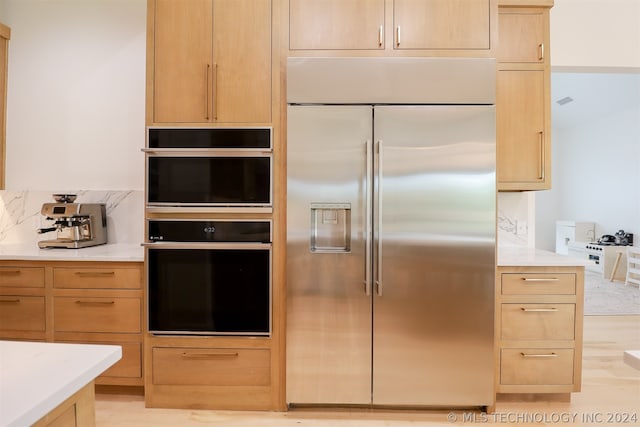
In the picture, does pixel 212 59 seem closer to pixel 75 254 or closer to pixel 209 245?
pixel 209 245

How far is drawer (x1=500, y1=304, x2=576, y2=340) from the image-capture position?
2217mm

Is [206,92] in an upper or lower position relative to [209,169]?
upper

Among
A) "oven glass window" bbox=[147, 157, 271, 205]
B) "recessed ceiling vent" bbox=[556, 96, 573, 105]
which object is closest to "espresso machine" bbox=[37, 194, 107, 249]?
"oven glass window" bbox=[147, 157, 271, 205]

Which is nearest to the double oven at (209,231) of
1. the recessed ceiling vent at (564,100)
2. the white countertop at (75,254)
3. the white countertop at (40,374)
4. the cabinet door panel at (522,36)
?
the white countertop at (75,254)

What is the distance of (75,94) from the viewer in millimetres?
2928

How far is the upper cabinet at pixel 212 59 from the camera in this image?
7.23 feet

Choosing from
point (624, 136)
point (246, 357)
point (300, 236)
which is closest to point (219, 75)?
point (300, 236)

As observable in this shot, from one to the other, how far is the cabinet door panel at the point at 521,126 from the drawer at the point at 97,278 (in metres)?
2.45

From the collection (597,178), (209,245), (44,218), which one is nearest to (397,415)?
(209,245)

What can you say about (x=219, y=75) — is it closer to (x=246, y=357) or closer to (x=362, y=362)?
(x=246, y=357)

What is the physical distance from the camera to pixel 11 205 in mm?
2961

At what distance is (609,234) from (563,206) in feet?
5.80

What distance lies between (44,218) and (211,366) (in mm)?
1887

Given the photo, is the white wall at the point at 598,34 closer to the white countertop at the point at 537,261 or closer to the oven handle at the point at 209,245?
the white countertop at the point at 537,261
